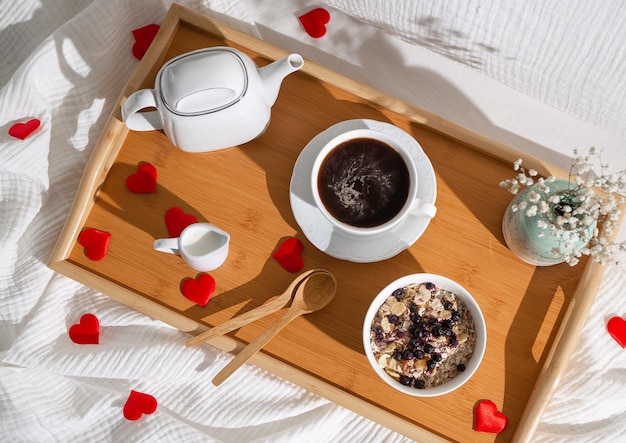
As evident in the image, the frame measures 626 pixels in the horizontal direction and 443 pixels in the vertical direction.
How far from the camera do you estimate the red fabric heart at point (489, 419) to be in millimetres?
1152

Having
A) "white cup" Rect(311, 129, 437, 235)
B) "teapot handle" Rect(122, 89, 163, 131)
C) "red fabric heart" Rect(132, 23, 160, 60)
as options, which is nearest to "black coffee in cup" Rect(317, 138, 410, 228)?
"white cup" Rect(311, 129, 437, 235)

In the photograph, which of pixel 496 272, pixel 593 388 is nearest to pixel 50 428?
pixel 496 272

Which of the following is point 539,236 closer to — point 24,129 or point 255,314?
point 255,314

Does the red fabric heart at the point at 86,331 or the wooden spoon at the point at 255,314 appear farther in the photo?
the red fabric heart at the point at 86,331

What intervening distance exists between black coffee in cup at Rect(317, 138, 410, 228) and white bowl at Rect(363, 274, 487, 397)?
0.39ft

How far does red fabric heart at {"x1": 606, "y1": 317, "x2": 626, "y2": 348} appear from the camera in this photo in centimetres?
134

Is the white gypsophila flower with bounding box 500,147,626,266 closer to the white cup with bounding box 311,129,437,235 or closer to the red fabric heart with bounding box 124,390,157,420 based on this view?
the white cup with bounding box 311,129,437,235

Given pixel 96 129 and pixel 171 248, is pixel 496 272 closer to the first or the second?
pixel 171 248

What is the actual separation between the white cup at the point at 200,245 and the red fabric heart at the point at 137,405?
39 cm

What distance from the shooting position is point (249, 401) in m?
1.41

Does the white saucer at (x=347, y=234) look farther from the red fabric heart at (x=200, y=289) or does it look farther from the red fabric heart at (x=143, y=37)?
the red fabric heart at (x=143, y=37)

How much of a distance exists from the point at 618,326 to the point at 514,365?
0.31 metres

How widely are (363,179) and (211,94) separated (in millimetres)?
309

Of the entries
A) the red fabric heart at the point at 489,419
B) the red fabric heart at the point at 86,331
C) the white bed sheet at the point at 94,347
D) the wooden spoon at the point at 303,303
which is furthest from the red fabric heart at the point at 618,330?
the red fabric heart at the point at 86,331
